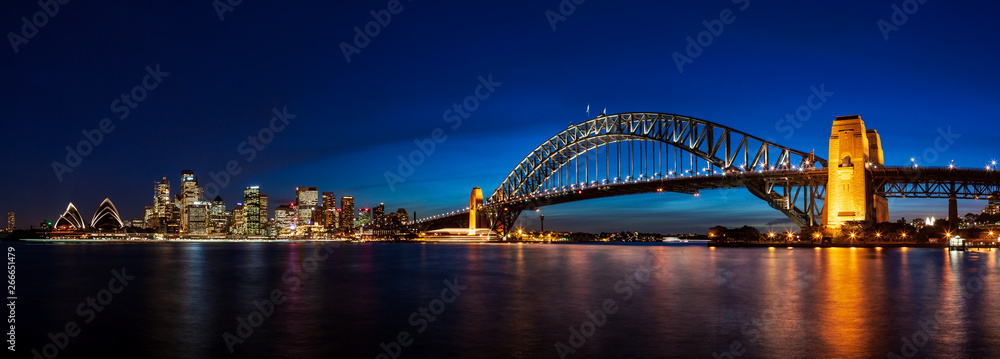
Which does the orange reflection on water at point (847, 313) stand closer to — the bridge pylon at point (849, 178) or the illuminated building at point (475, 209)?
the bridge pylon at point (849, 178)

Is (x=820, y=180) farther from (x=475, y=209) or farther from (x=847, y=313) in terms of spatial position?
(x=475, y=209)

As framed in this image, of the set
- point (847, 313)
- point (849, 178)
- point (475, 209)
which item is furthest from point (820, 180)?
point (475, 209)

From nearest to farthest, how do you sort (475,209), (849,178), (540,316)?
(540,316), (849,178), (475,209)

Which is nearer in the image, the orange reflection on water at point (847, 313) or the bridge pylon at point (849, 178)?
the orange reflection on water at point (847, 313)

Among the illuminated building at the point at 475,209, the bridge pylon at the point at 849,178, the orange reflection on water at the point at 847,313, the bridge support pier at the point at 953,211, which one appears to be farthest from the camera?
the illuminated building at the point at 475,209

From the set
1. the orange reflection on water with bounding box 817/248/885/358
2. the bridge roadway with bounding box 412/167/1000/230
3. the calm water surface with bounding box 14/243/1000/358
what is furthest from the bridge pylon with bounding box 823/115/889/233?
the orange reflection on water with bounding box 817/248/885/358

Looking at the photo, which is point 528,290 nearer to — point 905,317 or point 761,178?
point 905,317

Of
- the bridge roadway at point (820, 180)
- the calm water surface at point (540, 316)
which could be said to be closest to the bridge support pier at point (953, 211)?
the bridge roadway at point (820, 180)
